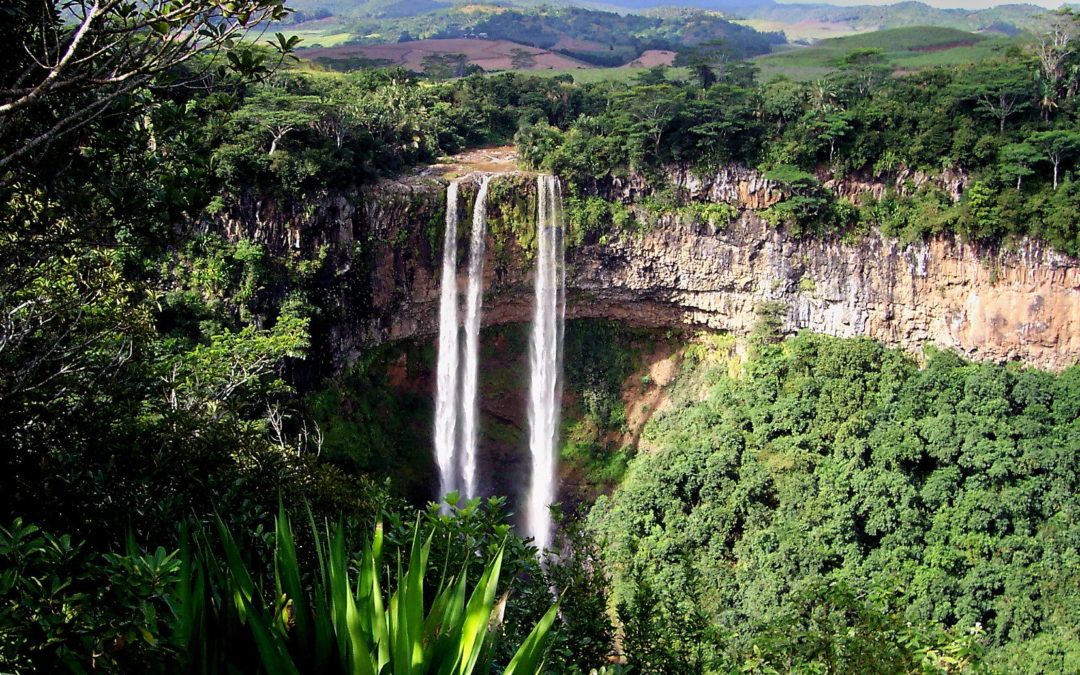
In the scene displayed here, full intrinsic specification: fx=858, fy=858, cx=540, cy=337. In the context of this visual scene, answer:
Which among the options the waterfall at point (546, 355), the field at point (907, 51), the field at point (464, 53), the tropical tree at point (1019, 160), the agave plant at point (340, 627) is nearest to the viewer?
the agave plant at point (340, 627)

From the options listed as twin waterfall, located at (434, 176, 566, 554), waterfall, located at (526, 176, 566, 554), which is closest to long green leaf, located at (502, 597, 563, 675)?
twin waterfall, located at (434, 176, 566, 554)

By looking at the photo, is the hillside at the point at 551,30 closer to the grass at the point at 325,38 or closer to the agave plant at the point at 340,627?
the grass at the point at 325,38

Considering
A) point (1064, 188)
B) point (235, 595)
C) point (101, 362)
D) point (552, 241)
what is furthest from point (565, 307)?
point (235, 595)

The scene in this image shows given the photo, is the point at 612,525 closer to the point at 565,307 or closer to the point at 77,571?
the point at 565,307

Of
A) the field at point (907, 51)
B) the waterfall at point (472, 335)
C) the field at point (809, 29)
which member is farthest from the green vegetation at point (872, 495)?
the field at point (809, 29)

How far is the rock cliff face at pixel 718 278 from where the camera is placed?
18.2 meters

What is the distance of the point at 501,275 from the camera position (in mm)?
20875

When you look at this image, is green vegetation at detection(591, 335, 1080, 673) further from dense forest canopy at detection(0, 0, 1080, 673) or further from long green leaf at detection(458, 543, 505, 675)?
long green leaf at detection(458, 543, 505, 675)

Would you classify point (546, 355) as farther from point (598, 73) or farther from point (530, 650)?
point (598, 73)

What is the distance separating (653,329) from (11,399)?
19.0 m

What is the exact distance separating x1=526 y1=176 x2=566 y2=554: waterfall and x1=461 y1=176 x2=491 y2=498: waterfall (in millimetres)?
1447

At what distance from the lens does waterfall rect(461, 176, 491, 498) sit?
20.1 meters

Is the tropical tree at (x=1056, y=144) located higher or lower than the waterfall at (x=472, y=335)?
higher

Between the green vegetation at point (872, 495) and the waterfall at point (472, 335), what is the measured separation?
11.0ft
